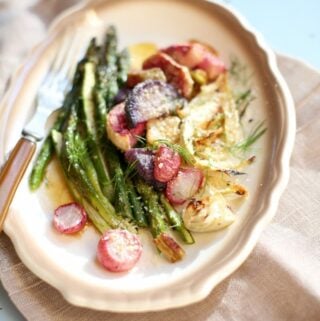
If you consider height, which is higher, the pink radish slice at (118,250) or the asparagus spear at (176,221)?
the asparagus spear at (176,221)

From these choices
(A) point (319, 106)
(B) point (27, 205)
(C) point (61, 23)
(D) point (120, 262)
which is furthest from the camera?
(C) point (61, 23)

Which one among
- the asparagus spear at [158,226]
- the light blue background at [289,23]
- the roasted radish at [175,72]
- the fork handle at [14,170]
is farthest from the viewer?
the light blue background at [289,23]

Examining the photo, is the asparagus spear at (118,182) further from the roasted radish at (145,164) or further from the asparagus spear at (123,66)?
the asparagus spear at (123,66)

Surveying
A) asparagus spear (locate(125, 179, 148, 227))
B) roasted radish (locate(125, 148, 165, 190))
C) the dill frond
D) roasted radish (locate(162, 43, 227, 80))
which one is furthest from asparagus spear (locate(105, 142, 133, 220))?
roasted radish (locate(162, 43, 227, 80))

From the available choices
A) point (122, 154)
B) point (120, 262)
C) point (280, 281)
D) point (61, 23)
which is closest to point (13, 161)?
point (122, 154)

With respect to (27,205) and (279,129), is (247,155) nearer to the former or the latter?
(279,129)

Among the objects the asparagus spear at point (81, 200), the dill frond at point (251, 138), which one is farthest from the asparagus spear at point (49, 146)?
the dill frond at point (251, 138)

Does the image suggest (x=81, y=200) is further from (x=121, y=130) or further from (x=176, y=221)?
(x=176, y=221)
